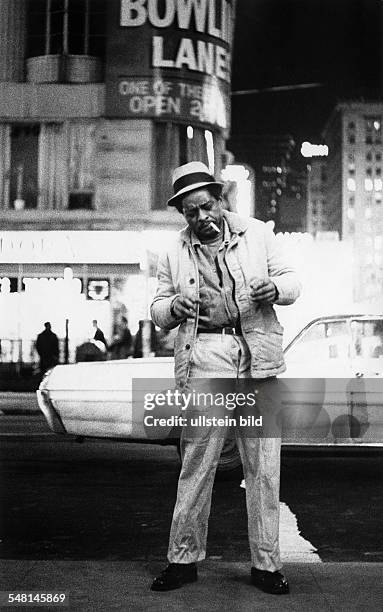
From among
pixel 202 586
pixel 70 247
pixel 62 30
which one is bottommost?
pixel 202 586

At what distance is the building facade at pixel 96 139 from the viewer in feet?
25.0

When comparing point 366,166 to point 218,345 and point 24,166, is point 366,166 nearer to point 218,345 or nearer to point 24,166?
point 24,166

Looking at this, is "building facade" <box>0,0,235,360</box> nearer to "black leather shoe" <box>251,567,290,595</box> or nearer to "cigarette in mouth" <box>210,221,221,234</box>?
"cigarette in mouth" <box>210,221,221,234</box>

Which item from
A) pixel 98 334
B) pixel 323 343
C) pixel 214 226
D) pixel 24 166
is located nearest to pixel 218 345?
pixel 214 226

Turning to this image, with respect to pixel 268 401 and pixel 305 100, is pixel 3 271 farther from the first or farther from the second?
pixel 268 401

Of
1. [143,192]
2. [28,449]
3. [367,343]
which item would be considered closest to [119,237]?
[143,192]

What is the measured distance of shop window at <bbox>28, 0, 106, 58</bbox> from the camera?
306 inches

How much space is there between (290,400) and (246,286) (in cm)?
320

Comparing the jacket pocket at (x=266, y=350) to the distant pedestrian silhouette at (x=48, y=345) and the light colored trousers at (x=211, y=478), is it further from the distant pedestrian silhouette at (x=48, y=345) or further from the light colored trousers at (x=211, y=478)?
the distant pedestrian silhouette at (x=48, y=345)

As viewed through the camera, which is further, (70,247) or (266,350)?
(70,247)

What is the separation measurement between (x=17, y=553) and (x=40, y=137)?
19.7 ft

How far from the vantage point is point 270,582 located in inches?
151

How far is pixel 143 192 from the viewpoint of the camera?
959 cm

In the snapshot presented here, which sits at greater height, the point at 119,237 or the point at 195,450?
the point at 119,237
